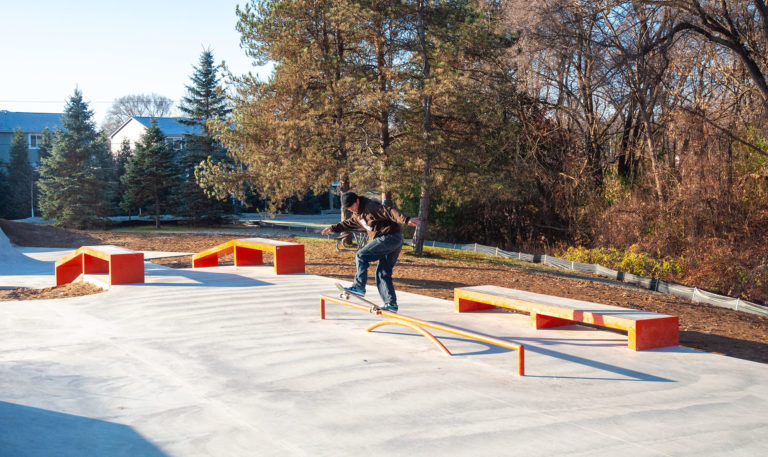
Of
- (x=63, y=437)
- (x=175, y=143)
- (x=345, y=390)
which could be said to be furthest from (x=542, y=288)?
(x=175, y=143)

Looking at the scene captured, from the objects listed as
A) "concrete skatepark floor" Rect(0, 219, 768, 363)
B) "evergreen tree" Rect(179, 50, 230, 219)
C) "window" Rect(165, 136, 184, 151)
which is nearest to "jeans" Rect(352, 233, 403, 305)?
"concrete skatepark floor" Rect(0, 219, 768, 363)

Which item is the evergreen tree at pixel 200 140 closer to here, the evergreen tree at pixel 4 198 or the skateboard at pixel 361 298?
the evergreen tree at pixel 4 198

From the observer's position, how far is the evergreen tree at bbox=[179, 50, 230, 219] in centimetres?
3412

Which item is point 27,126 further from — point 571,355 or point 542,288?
point 571,355

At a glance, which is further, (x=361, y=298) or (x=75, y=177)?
(x=75, y=177)

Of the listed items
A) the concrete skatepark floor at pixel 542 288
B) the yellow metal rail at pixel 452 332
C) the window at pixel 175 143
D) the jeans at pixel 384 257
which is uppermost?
the window at pixel 175 143

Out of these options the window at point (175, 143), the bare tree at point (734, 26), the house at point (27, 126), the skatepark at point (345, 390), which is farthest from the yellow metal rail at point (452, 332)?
the house at point (27, 126)

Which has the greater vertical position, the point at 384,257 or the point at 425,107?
the point at 425,107

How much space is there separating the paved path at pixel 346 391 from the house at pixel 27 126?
54.3 metres

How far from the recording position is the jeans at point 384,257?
7812mm

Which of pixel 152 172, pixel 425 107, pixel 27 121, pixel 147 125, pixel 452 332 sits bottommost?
pixel 452 332

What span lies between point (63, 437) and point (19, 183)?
47061 millimetres

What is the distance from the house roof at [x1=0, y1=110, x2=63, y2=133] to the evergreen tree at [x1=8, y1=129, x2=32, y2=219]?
39.7ft

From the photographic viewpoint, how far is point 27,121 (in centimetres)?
5825
